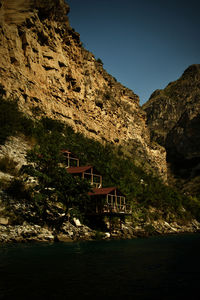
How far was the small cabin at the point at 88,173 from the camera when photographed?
95.8 ft

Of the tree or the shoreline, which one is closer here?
the shoreline

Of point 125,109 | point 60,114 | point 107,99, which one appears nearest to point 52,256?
point 60,114

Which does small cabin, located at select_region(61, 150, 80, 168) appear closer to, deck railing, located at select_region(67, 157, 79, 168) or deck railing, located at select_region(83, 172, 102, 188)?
deck railing, located at select_region(67, 157, 79, 168)

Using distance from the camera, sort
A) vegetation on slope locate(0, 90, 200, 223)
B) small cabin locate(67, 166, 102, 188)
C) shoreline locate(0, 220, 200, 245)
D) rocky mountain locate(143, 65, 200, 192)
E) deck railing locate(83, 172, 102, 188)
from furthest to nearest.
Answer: rocky mountain locate(143, 65, 200, 192) → deck railing locate(83, 172, 102, 188) → small cabin locate(67, 166, 102, 188) → vegetation on slope locate(0, 90, 200, 223) → shoreline locate(0, 220, 200, 245)

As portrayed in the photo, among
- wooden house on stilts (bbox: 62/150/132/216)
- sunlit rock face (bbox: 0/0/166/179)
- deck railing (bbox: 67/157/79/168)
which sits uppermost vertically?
sunlit rock face (bbox: 0/0/166/179)

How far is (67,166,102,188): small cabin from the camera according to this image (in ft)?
95.8

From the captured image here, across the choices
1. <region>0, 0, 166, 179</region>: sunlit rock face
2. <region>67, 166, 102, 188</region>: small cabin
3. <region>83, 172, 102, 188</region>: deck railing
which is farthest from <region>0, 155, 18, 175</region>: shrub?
<region>0, 0, 166, 179</region>: sunlit rock face

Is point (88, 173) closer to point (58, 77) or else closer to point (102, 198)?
point (102, 198)

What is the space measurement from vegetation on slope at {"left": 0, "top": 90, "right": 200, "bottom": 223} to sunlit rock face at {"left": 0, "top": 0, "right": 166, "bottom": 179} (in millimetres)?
5549

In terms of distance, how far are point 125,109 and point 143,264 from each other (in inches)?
2536

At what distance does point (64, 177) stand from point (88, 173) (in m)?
8.08

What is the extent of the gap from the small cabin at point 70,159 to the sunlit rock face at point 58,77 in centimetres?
1061

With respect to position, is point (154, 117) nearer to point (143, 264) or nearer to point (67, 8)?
point (67, 8)

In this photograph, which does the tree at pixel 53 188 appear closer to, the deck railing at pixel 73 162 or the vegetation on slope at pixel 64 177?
the vegetation on slope at pixel 64 177
